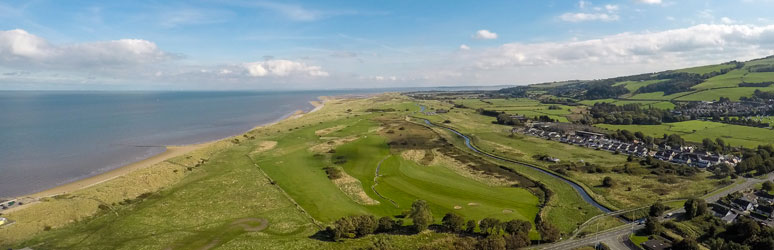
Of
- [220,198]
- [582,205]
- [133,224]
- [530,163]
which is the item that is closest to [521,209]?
[582,205]

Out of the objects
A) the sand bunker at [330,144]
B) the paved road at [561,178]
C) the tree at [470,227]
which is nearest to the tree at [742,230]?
the paved road at [561,178]

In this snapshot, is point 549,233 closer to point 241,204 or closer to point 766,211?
point 766,211

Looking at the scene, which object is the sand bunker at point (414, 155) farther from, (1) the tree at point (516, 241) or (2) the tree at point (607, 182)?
(1) the tree at point (516, 241)

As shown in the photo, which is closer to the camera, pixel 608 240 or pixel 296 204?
pixel 608 240

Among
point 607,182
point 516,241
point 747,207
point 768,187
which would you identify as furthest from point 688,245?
point 768,187

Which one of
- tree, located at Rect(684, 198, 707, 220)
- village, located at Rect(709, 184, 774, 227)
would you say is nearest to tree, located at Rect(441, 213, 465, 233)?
tree, located at Rect(684, 198, 707, 220)
